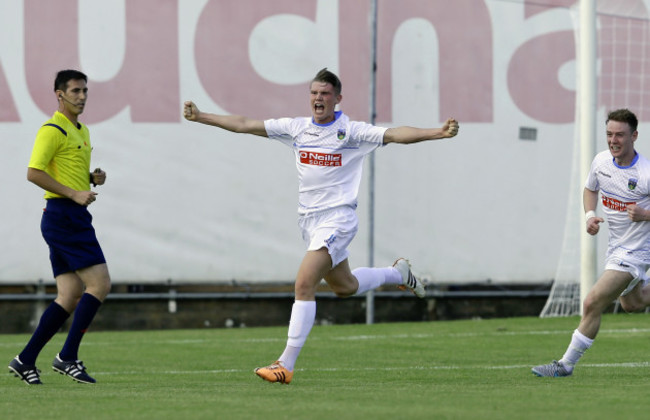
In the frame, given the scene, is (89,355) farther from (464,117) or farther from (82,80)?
(464,117)

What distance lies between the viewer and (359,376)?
10000 mm

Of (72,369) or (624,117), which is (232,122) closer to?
(72,369)

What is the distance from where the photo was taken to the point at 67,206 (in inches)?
362

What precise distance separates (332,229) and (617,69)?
10.3 meters

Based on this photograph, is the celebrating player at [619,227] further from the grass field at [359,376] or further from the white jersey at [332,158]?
the white jersey at [332,158]

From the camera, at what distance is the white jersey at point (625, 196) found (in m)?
9.41

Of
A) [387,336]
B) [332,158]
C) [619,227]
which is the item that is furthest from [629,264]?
[387,336]

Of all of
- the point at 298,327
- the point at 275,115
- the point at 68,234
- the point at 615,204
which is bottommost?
the point at 298,327

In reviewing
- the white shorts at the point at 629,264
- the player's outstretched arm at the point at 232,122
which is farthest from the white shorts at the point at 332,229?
the white shorts at the point at 629,264

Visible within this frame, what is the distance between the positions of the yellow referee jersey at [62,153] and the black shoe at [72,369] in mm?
1225

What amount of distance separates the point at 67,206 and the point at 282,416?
3.25m

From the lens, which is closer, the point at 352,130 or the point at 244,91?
the point at 352,130

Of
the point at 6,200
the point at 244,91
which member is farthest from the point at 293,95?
the point at 6,200

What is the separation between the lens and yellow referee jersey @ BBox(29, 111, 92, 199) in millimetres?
9070
